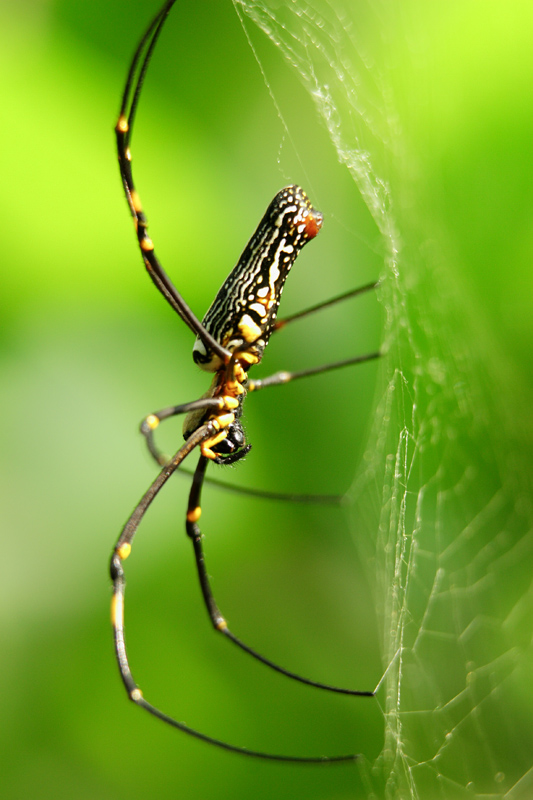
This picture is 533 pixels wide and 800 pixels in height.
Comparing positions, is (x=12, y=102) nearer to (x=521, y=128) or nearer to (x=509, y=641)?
(x=521, y=128)

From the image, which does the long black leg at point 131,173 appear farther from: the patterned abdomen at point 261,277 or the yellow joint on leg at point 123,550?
the yellow joint on leg at point 123,550

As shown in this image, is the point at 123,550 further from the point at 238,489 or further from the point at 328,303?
the point at 328,303

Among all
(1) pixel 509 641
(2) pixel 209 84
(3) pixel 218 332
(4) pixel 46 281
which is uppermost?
(2) pixel 209 84

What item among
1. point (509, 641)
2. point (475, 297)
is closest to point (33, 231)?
point (475, 297)

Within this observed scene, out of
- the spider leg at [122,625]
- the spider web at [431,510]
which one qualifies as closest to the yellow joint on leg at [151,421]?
the spider leg at [122,625]

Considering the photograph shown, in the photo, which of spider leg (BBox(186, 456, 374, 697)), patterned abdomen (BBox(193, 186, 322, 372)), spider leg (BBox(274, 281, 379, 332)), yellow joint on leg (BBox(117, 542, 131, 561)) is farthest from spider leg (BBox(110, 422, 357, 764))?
spider leg (BBox(274, 281, 379, 332))

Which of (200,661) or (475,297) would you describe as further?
(200,661)

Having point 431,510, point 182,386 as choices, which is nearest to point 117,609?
point 182,386

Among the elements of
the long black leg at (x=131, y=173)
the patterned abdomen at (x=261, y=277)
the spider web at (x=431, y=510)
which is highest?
the long black leg at (x=131, y=173)
